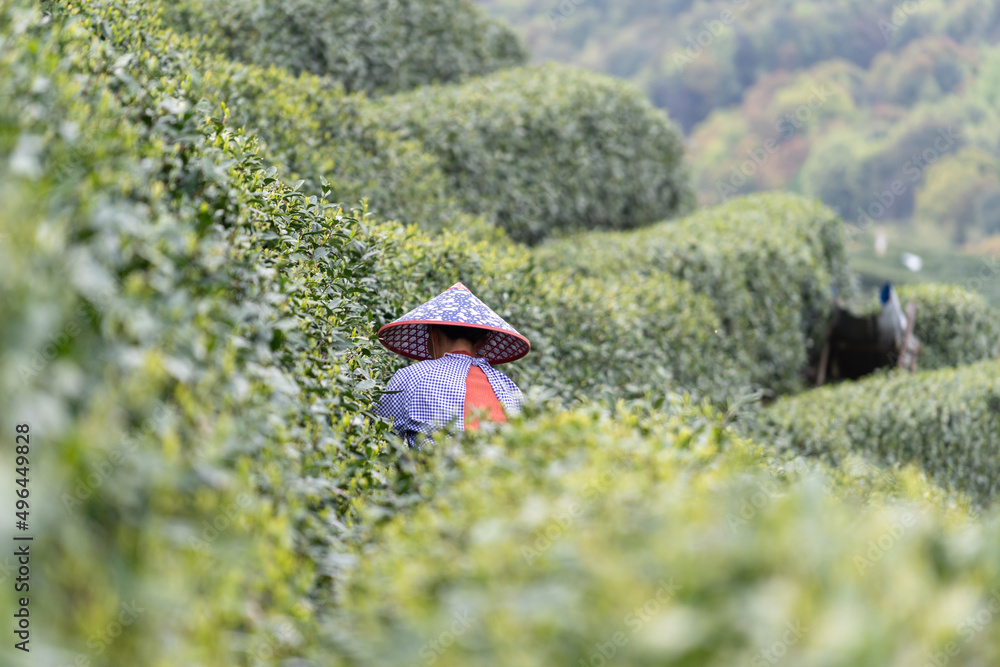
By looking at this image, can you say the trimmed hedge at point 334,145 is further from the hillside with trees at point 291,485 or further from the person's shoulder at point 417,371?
the person's shoulder at point 417,371

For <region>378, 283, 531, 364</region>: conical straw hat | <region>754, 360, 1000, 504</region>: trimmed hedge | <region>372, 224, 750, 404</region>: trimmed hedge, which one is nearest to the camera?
<region>378, 283, 531, 364</region>: conical straw hat

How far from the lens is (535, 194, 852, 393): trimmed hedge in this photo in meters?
8.29

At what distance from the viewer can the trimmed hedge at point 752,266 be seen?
27.2 ft

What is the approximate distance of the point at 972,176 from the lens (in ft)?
131

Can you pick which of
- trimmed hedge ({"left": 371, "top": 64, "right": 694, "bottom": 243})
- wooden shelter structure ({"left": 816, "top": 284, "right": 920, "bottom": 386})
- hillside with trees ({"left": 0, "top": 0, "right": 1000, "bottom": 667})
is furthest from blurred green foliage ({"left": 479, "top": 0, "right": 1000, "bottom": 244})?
hillside with trees ({"left": 0, "top": 0, "right": 1000, "bottom": 667})

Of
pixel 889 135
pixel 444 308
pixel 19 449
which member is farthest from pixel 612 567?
pixel 889 135

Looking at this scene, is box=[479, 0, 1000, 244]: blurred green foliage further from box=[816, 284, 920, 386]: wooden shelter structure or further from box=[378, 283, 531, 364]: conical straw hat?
box=[378, 283, 531, 364]: conical straw hat

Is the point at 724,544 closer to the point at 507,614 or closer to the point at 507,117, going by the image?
the point at 507,614

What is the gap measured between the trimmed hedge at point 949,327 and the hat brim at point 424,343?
297 inches

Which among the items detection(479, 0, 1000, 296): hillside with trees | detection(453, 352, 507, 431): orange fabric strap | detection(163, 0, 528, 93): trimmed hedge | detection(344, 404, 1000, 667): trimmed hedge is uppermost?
detection(163, 0, 528, 93): trimmed hedge

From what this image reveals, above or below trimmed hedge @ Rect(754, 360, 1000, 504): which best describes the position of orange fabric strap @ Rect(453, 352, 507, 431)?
above

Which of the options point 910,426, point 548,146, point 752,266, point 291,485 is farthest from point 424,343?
point 548,146

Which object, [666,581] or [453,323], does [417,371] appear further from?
[666,581]

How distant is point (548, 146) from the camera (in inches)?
377
